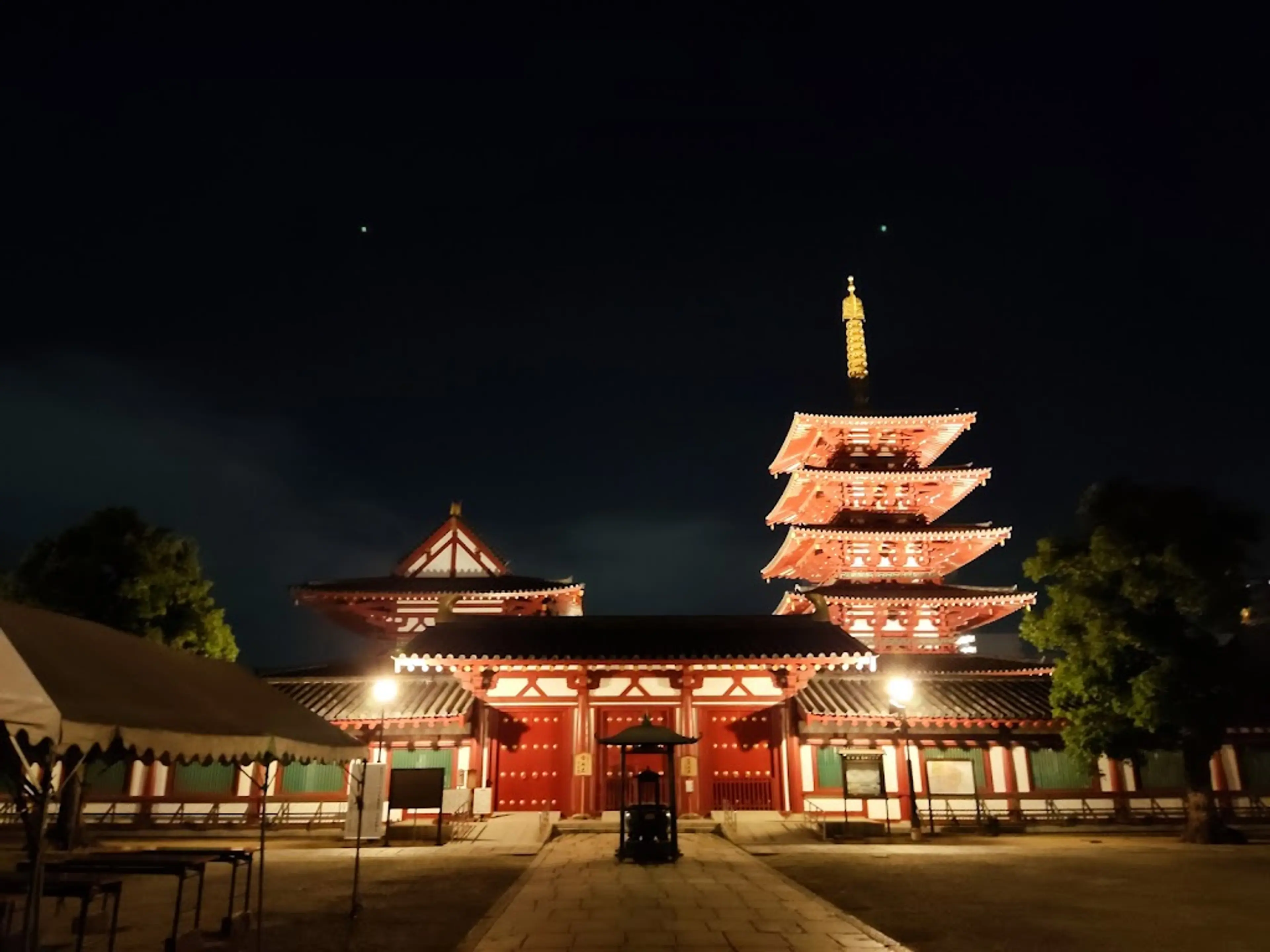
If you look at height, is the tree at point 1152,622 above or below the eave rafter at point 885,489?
below

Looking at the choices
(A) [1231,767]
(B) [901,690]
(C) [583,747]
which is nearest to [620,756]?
(C) [583,747]

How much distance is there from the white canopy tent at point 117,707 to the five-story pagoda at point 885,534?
21.5 meters

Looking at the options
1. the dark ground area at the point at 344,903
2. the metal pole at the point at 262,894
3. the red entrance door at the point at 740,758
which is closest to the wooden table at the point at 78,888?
the metal pole at the point at 262,894

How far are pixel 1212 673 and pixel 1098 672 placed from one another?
2179 mm

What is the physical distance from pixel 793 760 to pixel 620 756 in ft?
15.0

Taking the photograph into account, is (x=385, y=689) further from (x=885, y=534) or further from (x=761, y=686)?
(x=885, y=534)

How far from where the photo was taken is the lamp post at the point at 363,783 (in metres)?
9.77

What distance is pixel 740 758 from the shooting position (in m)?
22.3

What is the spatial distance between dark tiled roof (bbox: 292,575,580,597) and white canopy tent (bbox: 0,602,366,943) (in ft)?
73.4

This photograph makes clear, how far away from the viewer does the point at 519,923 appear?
371 inches

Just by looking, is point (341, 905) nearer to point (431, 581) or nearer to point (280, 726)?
point (280, 726)

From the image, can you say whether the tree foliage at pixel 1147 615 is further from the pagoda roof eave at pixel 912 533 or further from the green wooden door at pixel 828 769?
the pagoda roof eave at pixel 912 533

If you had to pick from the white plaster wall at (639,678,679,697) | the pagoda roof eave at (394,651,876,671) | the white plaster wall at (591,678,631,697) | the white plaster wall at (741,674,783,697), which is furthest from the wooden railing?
the white plaster wall at (591,678,631,697)

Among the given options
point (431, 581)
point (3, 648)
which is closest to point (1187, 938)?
point (3, 648)
